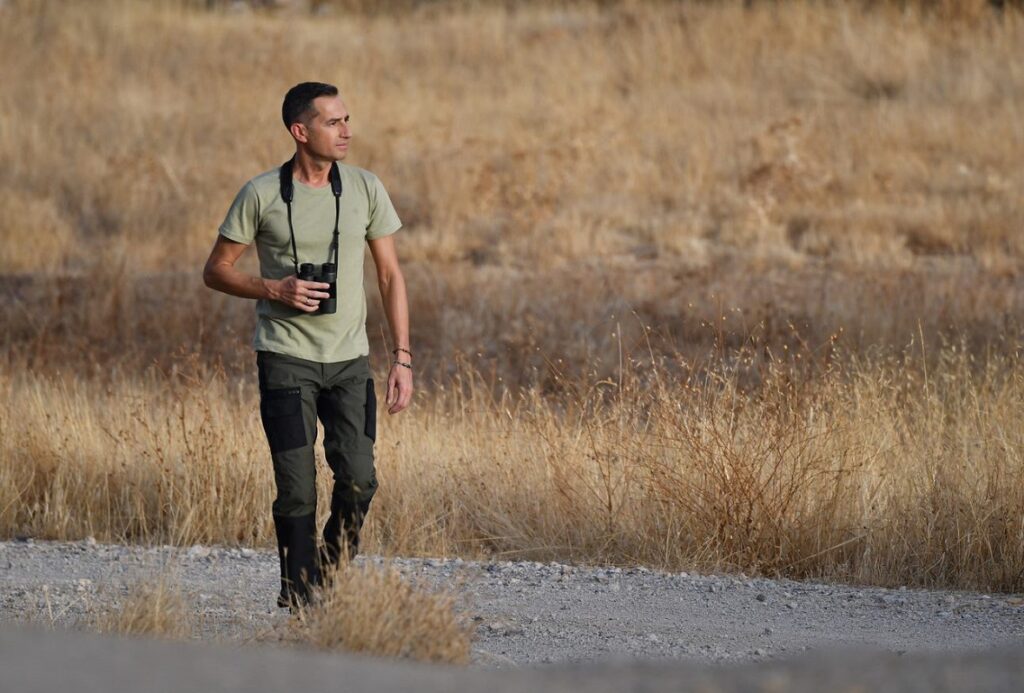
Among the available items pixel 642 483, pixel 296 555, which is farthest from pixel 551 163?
pixel 296 555

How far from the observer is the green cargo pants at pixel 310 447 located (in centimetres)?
536

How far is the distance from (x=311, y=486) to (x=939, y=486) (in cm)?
331

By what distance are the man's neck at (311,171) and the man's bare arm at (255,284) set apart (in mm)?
333

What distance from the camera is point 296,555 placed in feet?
17.8

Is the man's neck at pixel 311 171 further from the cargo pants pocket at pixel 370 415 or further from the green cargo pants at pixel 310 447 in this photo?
the cargo pants pocket at pixel 370 415

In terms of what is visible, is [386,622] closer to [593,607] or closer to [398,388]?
[398,388]

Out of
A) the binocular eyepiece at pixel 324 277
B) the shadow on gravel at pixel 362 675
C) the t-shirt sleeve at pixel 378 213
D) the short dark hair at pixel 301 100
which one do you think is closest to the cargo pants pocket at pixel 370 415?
the binocular eyepiece at pixel 324 277

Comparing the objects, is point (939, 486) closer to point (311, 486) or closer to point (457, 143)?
point (311, 486)

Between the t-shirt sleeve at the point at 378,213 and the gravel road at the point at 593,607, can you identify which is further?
the t-shirt sleeve at the point at 378,213

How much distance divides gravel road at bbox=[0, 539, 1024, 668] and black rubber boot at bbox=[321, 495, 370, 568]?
0.31 m

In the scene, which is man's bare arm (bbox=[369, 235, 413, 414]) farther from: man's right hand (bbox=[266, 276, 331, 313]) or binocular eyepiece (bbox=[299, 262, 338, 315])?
man's right hand (bbox=[266, 276, 331, 313])

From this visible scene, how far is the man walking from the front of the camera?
536cm

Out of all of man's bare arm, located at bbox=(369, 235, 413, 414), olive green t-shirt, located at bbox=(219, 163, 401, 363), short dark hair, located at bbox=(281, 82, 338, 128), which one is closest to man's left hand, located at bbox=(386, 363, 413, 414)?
man's bare arm, located at bbox=(369, 235, 413, 414)

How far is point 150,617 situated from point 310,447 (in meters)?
0.81
